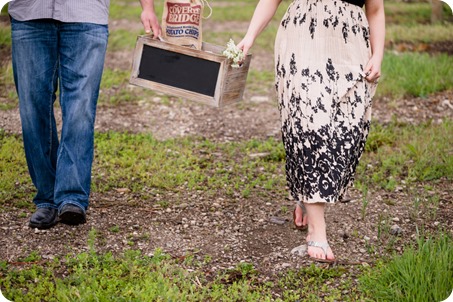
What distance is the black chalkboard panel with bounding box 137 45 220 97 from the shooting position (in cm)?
402

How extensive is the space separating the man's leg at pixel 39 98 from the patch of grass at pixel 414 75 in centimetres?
409

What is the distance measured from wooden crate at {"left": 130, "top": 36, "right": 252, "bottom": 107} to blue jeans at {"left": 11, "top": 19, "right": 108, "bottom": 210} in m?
0.26

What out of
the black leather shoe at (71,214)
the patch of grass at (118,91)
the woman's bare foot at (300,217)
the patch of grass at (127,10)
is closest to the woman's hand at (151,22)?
the black leather shoe at (71,214)

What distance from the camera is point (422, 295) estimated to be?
3.20 meters

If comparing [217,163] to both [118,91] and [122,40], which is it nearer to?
[118,91]

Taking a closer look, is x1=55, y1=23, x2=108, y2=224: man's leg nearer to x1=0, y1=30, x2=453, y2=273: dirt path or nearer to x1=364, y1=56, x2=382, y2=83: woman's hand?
x1=0, y1=30, x2=453, y2=273: dirt path

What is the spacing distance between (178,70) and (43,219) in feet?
3.97

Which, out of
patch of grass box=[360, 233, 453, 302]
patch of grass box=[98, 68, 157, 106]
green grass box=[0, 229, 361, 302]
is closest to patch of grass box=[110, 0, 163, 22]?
patch of grass box=[98, 68, 157, 106]

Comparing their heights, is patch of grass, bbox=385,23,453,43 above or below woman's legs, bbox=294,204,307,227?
above

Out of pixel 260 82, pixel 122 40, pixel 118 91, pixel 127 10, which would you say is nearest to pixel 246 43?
pixel 118 91

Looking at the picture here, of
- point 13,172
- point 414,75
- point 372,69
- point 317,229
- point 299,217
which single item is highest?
point 372,69

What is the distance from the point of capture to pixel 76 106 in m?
3.98

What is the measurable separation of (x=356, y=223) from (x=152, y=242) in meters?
1.34

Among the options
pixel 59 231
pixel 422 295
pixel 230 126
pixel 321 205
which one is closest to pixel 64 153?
pixel 59 231
